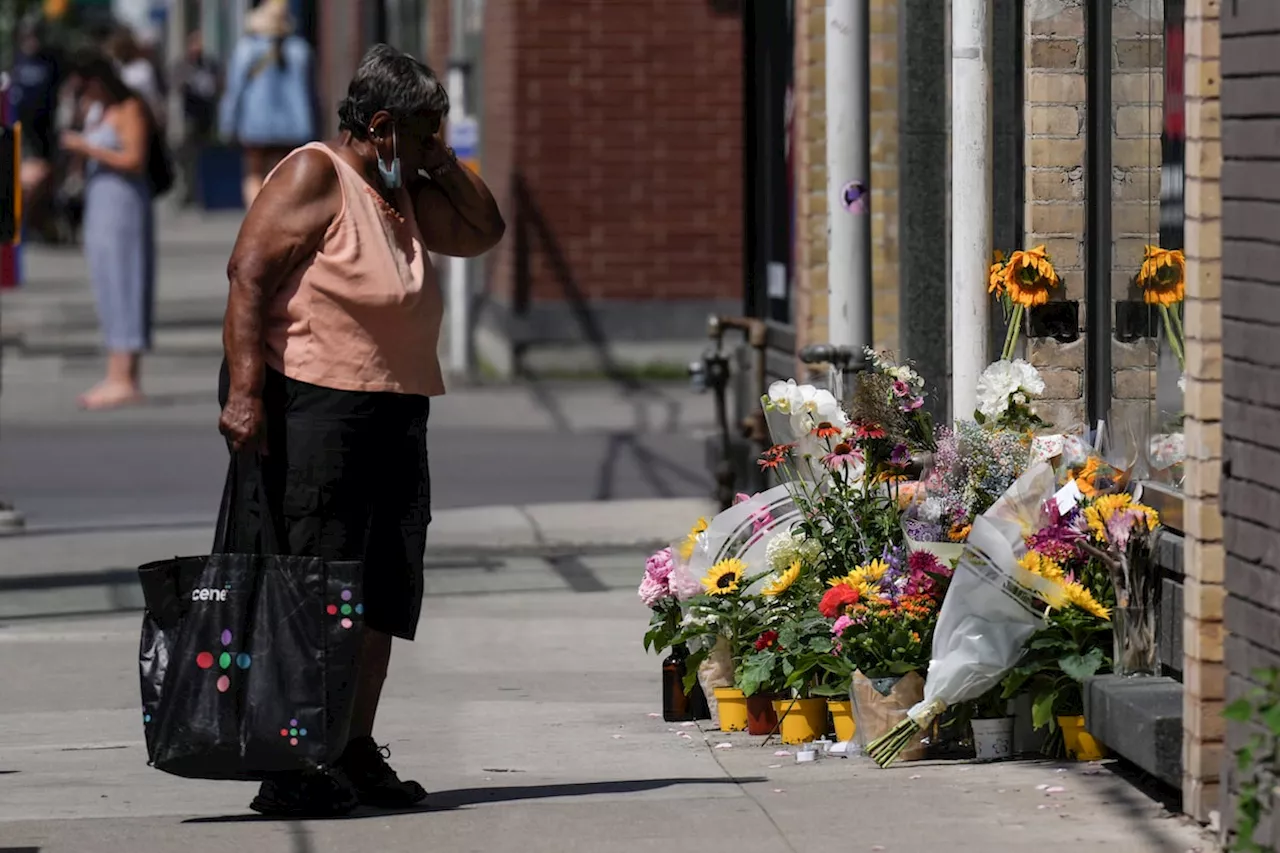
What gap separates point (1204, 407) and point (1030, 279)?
1849mm

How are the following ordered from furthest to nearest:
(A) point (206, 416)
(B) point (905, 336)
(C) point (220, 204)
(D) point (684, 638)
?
(C) point (220, 204)
(A) point (206, 416)
(B) point (905, 336)
(D) point (684, 638)

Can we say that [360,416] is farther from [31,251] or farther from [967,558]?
[31,251]

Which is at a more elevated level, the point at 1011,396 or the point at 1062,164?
the point at 1062,164

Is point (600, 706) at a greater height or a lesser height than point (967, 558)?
lesser

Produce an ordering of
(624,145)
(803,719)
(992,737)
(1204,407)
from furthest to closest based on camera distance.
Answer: (624,145) → (803,719) → (992,737) → (1204,407)

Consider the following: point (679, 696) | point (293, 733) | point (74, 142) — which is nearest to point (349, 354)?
point (293, 733)

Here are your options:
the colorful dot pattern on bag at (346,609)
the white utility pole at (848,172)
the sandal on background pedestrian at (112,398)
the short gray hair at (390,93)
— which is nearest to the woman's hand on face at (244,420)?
the colorful dot pattern on bag at (346,609)

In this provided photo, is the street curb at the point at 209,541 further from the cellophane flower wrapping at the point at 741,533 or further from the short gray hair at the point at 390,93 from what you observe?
the short gray hair at the point at 390,93

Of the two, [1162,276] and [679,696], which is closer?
[1162,276]

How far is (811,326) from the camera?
11.0 m

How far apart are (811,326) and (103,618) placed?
10.2 ft

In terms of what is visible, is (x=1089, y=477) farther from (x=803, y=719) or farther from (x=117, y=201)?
(x=117, y=201)

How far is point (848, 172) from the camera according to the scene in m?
9.54

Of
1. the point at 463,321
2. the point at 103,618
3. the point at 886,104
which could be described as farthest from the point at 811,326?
the point at 463,321
